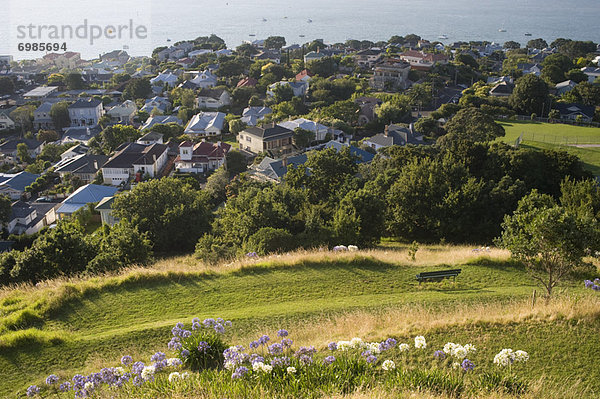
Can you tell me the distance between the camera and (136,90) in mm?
68000

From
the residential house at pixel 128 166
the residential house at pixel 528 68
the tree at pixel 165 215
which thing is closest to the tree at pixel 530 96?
the residential house at pixel 528 68

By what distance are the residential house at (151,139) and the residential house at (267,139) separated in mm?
8235

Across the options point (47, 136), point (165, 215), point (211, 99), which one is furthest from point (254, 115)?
point (165, 215)

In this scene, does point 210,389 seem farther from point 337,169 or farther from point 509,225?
point 337,169

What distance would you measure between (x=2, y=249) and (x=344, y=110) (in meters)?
34.5

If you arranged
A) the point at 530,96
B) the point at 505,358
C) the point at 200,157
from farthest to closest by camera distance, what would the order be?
1. the point at 530,96
2. the point at 200,157
3. the point at 505,358

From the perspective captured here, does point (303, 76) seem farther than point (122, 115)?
Yes

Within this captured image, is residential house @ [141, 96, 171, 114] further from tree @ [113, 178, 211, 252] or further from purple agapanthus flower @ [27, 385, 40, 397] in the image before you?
purple agapanthus flower @ [27, 385, 40, 397]

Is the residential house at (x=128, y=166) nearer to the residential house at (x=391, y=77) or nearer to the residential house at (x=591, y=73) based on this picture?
the residential house at (x=391, y=77)

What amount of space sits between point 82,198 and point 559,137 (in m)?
36.5

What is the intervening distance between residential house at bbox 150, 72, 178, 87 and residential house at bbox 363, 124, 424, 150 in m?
41.6

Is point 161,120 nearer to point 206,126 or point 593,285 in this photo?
point 206,126

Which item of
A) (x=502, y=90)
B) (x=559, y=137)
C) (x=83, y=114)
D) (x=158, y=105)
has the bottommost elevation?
(x=83, y=114)

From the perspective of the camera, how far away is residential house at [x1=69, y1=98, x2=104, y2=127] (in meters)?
59.3
